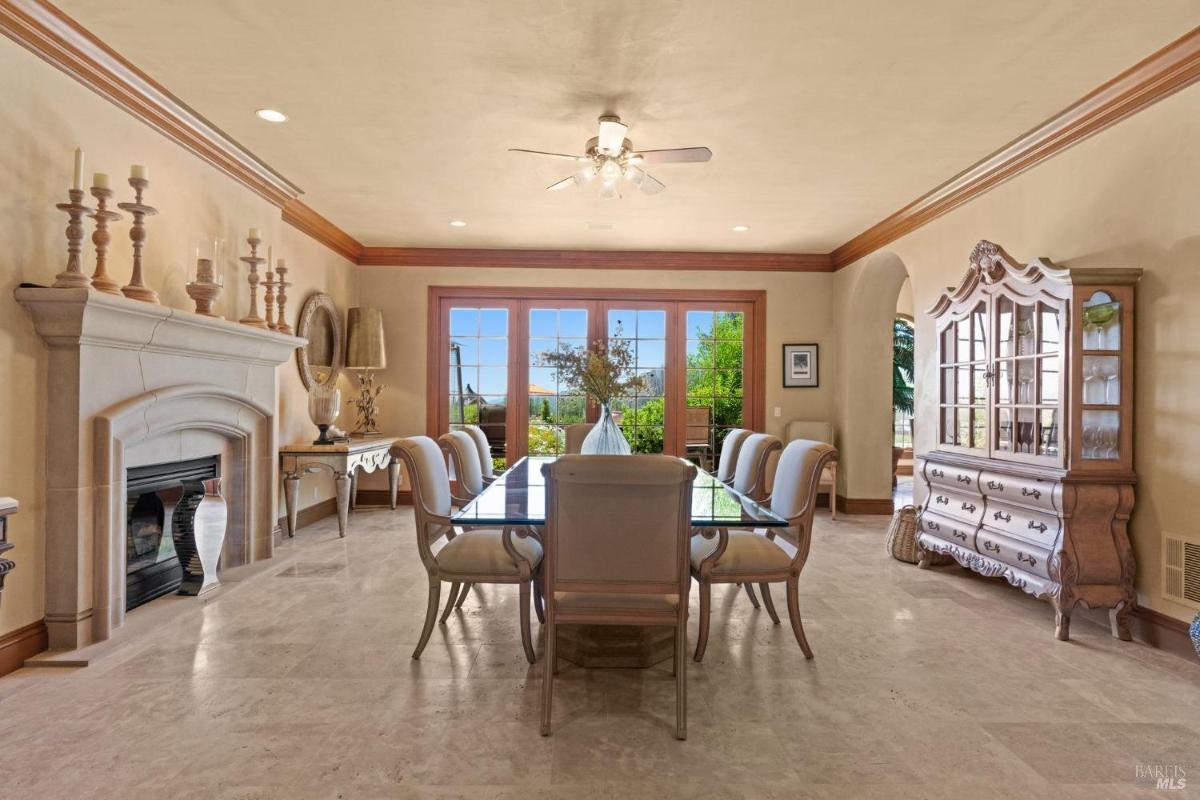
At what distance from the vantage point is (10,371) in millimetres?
2514

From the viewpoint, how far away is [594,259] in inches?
259

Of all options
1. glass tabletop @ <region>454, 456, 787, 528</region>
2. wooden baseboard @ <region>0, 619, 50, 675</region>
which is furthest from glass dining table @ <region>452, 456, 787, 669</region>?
wooden baseboard @ <region>0, 619, 50, 675</region>

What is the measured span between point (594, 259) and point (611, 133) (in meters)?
3.28

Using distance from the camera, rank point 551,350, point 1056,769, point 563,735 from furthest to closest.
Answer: point 551,350 < point 563,735 < point 1056,769

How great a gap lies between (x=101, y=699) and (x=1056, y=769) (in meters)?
3.26

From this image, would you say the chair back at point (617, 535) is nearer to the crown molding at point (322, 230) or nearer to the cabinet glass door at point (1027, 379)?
the cabinet glass door at point (1027, 379)

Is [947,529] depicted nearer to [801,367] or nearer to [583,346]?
[801,367]

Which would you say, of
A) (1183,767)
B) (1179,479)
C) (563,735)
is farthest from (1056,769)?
(1179,479)

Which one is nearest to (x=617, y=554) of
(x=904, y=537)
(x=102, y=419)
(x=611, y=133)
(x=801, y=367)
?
(x=611, y=133)

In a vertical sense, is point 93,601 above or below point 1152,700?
above

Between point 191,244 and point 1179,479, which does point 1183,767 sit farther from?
point 191,244

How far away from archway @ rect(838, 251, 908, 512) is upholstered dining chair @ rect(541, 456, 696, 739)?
4683mm

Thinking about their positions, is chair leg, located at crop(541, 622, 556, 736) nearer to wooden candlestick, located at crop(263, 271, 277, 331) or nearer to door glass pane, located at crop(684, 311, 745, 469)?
wooden candlestick, located at crop(263, 271, 277, 331)

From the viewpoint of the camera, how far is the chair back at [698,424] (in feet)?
22.1
